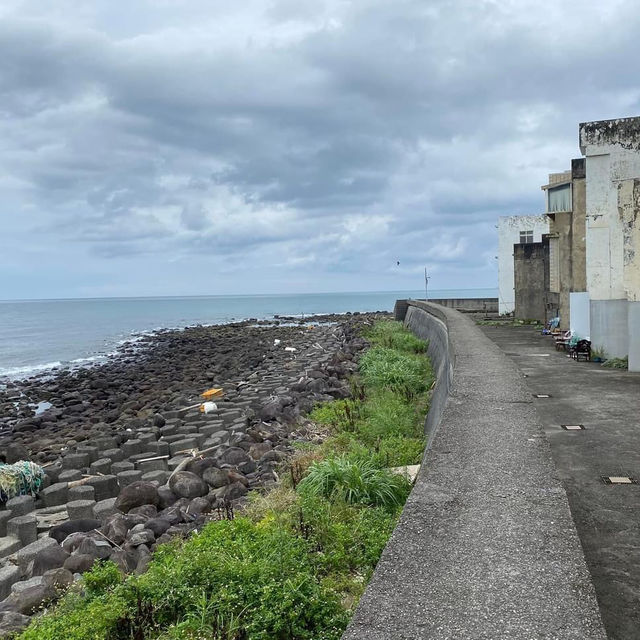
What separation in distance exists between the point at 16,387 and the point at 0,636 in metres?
24.5

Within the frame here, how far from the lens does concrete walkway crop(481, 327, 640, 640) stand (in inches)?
137

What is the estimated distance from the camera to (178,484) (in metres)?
8.03

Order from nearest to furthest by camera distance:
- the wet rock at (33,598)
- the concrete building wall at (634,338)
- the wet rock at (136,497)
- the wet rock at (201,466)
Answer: the wet rock at (33,598), the wet rock at (136,497), the wet rock at (201,466), the concrete building wall at (634,338)

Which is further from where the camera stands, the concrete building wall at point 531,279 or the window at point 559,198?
the concrete building wall at point 531,279

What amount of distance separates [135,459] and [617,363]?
912 cm

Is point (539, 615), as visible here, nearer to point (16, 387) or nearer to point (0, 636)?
point (0, 636)

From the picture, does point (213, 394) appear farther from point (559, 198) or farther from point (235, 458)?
point (559, 198)

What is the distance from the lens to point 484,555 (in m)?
2.90

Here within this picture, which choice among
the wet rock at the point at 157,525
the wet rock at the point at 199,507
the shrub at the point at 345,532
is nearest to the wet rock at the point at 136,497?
the wet rock at the point at 199,507

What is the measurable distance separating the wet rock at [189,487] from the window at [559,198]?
49.4 feet

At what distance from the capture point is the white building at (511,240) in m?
31.9

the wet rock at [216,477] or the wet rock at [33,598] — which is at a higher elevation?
the wet rock at [216,477]

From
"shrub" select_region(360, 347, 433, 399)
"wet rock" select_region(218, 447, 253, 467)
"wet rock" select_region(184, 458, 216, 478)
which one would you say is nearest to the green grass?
"shrub" select_region(360, 347, 433, 399)

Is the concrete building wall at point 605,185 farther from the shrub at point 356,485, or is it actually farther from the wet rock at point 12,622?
→ the wet rock at point 12,622
